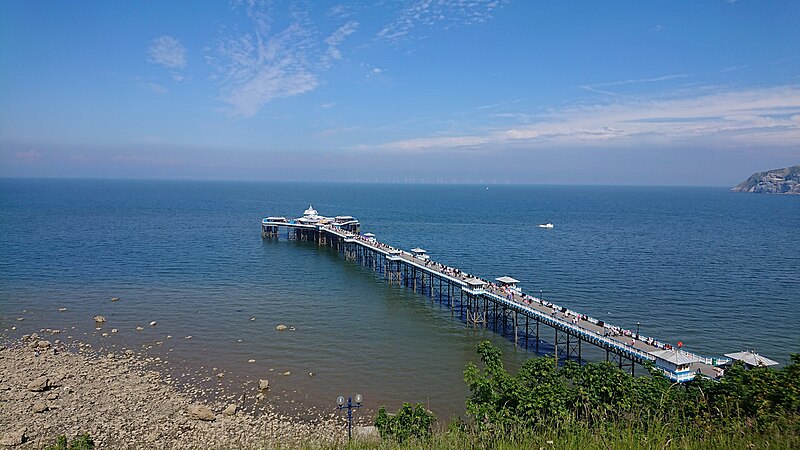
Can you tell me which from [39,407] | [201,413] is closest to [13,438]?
[39,407]

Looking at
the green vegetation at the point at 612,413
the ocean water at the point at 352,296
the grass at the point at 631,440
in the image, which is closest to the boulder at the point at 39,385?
the ocean water at the point at 352,296

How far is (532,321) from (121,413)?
1349 inches

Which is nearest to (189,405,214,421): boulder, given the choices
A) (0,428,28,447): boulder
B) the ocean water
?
the ocean water

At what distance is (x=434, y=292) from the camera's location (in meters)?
55.5

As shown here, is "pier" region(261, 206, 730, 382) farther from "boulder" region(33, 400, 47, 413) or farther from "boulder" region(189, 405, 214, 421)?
"boulder" region(33, 400, 47, 413)

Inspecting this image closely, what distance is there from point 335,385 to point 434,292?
25561 millimetres

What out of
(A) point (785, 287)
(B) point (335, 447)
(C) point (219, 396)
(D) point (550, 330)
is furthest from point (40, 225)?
(A) point (785, 287)

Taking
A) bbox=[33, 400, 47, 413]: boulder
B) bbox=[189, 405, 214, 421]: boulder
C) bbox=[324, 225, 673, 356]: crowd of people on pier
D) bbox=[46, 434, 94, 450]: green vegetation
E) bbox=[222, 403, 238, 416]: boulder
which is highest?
bbox=[324, 225, 673, 356]: crowd of people on pier

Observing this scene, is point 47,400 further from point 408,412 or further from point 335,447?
point 335,447

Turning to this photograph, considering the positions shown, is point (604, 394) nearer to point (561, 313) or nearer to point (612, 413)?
point (612, 413)

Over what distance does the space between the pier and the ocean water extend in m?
2.13

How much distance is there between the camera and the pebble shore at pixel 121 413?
79.8 feet

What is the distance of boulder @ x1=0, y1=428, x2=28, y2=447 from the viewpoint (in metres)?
23.3

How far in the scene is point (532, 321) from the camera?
4703 centimetres
